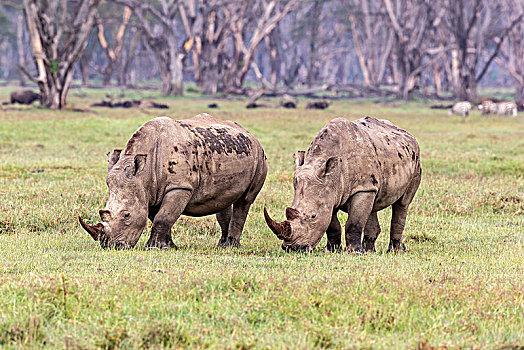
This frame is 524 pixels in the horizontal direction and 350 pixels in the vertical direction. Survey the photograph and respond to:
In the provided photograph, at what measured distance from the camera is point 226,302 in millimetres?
6176

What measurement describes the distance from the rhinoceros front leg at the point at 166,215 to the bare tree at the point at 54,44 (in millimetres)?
25656

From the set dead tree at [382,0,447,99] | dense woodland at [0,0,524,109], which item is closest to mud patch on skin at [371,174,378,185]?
dense woodland at [0,0,524,109]

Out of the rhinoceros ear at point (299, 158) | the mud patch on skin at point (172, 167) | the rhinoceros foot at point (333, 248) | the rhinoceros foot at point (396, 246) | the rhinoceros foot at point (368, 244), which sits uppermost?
the rhinoceros ear at point (299, 158)

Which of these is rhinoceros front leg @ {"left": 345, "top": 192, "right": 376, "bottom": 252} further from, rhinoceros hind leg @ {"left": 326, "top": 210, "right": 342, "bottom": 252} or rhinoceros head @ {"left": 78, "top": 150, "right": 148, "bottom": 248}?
rhinoceros head @ {"left": 78, "top": 150, "right": 148, "bottom": 248}

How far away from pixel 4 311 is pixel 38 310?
25 cm

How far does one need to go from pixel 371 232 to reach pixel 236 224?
180 centimetres

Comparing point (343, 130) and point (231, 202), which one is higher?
point (343, 130)

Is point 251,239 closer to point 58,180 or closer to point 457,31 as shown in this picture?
point 58,180

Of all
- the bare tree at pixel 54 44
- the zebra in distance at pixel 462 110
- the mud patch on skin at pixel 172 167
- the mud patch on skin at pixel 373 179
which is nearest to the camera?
the mud patch on skin at pixel 172 167

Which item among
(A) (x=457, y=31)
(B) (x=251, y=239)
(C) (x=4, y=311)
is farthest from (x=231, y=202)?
(A) (x=457, y=31)

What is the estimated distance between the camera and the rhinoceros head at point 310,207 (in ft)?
28.6

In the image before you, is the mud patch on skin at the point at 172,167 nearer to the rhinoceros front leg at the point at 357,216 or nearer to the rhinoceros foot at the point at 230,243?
the rhinoceros foot at the point at 230,243

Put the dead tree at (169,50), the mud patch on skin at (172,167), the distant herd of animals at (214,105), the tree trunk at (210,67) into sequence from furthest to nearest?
1. the tree trunk at (210,67)
2. the dead tree at (169,50)
3. the distant herd of animals at (214,105)
4. the mud patch on skin at (172,167)

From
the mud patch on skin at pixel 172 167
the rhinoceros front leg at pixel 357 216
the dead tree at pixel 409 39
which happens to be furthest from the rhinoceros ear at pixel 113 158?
the dead tree at pixel 409 39
